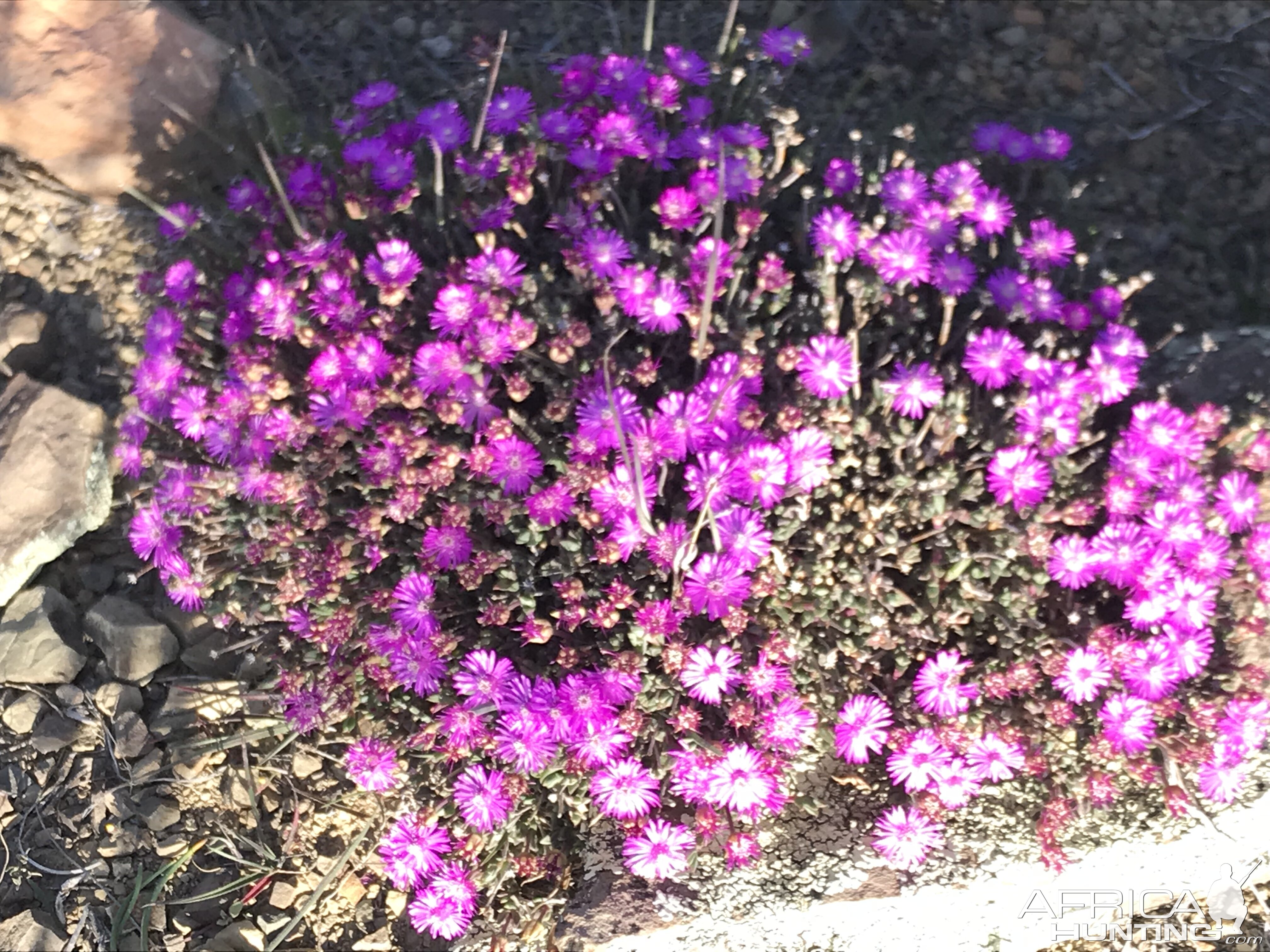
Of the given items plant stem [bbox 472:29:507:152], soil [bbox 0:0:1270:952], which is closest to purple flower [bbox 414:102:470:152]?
plant stem [bbox 472:29:507:152]

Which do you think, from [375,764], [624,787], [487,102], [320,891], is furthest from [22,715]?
[487,102]

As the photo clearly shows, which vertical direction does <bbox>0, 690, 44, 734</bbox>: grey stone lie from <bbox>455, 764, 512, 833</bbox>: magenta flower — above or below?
below

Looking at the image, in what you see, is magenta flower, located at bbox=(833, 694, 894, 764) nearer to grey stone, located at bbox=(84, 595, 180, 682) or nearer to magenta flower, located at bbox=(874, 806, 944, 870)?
magenta flower, located at bbox=(874, 806, 944, 870)

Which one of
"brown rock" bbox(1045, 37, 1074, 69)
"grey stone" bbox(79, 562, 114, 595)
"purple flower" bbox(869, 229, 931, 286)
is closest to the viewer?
"purple flower" bbox(869, 229, 931, 286)

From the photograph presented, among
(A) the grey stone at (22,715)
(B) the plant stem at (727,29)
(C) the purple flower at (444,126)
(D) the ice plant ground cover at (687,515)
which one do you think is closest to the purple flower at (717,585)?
(D) the ice plant ground cover at (687,515)

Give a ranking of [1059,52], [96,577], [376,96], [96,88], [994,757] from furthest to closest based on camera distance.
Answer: [1059,52]
[96,88]
[96,577]
[376,96]
[994,757]

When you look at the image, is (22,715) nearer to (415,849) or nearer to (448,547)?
(415,849)

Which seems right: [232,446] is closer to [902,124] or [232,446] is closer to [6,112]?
[6,112]
